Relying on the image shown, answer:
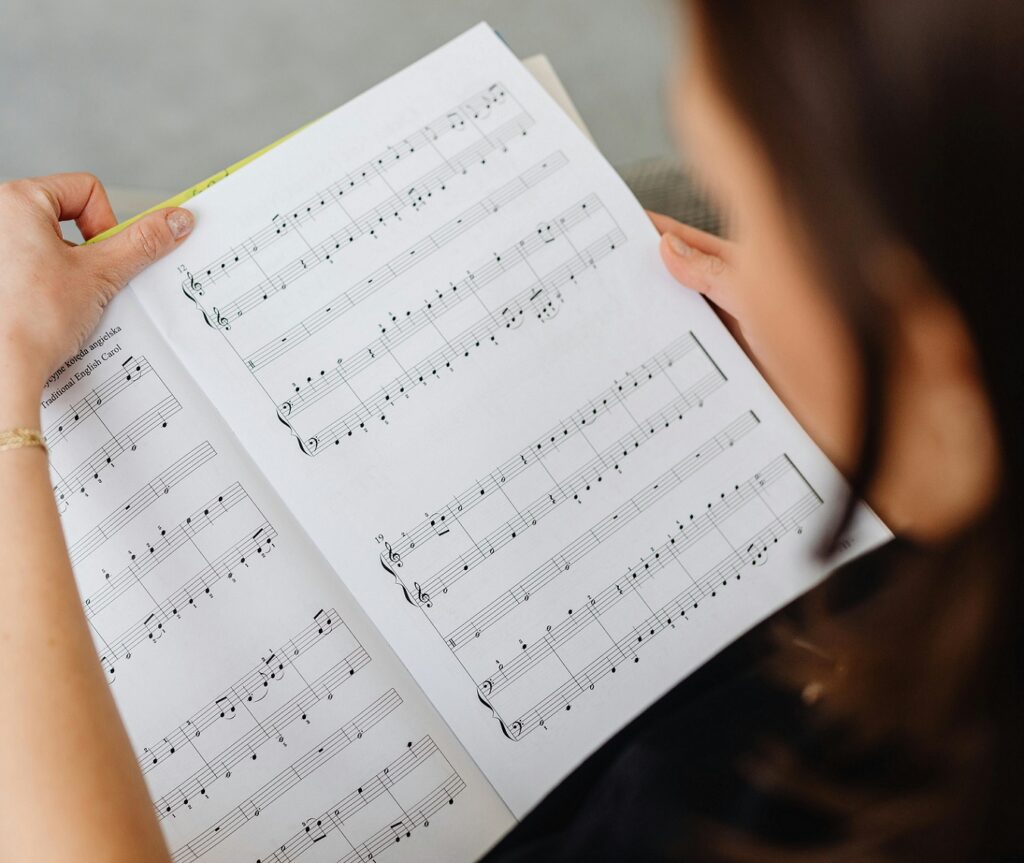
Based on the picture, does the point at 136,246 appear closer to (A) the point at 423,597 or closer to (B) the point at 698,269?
(A) the point at 423,597

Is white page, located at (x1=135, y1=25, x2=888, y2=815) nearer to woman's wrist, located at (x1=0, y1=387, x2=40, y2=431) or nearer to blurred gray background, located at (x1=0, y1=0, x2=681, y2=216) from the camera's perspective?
woman's wrist, located at (x1=0, y1=387, x2=40, y2=431)

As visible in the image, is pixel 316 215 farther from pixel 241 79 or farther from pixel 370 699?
pixel 241 79

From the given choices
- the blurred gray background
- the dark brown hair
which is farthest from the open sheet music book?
the blurred gray background

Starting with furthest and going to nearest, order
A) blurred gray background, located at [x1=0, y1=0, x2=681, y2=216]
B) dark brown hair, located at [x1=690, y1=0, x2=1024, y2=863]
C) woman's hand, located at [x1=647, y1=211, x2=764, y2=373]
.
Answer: blurred gray background, located at [x1=0, y1=0, x2=681, y2=216], woman's hand, located at [x1=647, y1=211, x2=764, y2=373], dark brown hair, located at [x1=690, y1=0, x2=1024, y2=863]

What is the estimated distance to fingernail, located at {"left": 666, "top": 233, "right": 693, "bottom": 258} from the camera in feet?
2.53

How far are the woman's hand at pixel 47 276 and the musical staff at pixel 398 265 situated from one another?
89mm

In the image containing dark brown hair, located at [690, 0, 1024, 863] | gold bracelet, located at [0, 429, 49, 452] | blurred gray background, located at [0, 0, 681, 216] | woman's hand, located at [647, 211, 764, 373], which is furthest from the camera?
blurred gray background, located at [0, 0, 681, 216]

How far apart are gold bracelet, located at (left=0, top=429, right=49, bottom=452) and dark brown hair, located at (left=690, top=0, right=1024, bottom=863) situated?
0.53 m

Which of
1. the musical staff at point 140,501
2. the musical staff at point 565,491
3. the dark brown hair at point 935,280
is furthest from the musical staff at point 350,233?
the dark brown hair at point 935,280

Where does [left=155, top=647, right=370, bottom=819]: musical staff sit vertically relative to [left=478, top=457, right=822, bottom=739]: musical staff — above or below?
above

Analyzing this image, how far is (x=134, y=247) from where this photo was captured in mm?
726

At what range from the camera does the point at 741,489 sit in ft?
2.51

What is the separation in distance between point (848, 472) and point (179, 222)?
56 cm

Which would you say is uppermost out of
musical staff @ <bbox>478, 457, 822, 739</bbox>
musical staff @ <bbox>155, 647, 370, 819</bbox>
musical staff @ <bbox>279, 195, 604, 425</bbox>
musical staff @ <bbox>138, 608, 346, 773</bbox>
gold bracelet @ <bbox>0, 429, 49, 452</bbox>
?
gold bracelet @ <bbox>0, 429, 49, 452</bbox>
